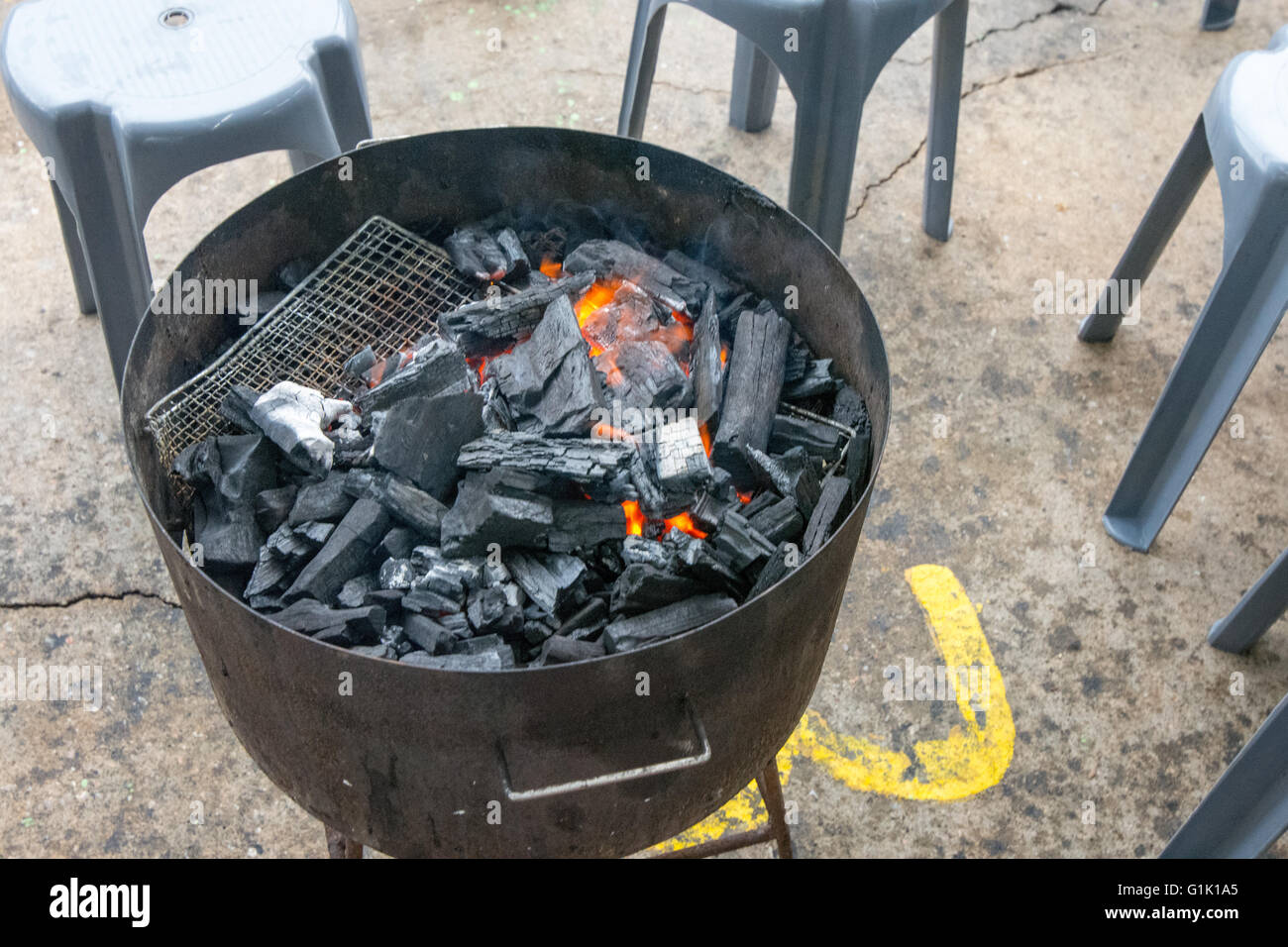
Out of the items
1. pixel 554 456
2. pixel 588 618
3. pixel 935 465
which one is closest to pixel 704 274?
pixel 554 456

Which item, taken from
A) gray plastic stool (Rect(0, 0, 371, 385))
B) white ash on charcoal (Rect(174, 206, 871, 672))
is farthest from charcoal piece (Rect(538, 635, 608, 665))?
gray plastic stool (Rect(0, 0, 371, 385))

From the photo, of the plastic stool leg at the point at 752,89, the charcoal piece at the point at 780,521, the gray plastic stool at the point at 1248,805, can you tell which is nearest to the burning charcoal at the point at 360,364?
the charcoal piece at the point at 780,521

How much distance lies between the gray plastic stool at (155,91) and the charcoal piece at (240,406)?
2.14 ft

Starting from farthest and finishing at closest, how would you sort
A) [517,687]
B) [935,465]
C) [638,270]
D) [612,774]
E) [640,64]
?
1. [935,465]
2. [640,64]
3. [638,270]
4. [612,774]
5. [517,687]

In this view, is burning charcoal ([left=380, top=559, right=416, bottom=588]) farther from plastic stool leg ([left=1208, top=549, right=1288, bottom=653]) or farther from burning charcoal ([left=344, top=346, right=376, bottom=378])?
plastic stool leg ([left=1208, top=549, right=1288, bottom=653])

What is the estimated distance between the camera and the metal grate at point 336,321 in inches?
80.4

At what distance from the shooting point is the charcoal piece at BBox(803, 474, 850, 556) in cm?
184

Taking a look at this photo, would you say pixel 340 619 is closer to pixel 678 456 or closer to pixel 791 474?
pixel 678 456

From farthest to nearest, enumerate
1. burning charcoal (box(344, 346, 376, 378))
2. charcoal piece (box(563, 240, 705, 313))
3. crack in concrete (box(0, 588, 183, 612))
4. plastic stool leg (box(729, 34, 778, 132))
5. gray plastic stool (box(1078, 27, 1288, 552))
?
plastic stool leg (box(729, 34, 778, 132)) < crack in concrete (box(0, 588, 183, 612)) < gray plastic stool (box(1078, 27, 1288, 552)) < charcoal piece (box(563, 240, 705, 313)) < burning charcoal (box(344, 346, 376, 378))

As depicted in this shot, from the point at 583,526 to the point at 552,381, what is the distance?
32 cm

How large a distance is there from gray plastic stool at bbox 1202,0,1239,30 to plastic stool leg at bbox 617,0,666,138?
94.5 inches

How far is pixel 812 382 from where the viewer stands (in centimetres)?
210

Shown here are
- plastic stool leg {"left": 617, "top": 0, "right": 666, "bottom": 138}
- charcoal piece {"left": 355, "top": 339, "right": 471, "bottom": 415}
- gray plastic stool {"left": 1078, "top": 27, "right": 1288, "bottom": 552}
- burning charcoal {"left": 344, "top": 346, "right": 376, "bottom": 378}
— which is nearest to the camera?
charcoal piece {"left": 355, "top": 339, "right": 471, "bottom": 415}
